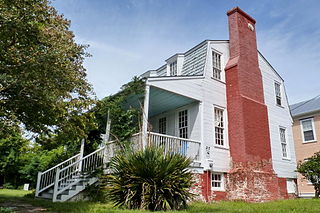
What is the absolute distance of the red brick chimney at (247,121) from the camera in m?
11.0

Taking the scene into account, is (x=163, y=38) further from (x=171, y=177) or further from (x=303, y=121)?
(x=303, y=121)

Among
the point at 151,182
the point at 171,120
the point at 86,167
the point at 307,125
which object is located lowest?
the point at 151,182

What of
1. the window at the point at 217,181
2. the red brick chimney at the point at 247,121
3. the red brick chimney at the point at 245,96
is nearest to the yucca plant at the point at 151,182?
the window at the point at 217,181

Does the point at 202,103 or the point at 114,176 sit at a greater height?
the point at 202,103

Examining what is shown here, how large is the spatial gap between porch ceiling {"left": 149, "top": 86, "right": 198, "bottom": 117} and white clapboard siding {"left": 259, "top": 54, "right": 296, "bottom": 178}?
542 centimetres

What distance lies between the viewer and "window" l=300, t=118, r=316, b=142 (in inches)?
775

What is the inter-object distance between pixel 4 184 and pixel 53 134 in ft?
50.2

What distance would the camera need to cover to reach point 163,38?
12688mm

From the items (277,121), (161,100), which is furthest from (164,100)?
(277,121)

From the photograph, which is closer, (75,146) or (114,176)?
(114,176)

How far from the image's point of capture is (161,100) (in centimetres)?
1181

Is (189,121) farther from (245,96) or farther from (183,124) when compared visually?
(245,96)

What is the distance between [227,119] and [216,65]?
291cm

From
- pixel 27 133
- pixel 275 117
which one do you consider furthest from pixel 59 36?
pixel 275 117
